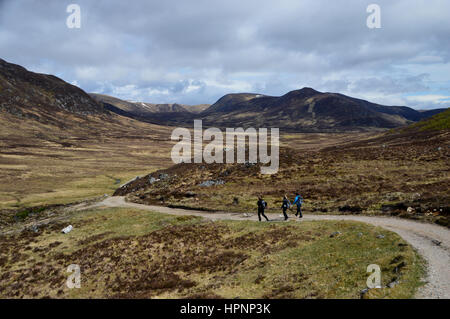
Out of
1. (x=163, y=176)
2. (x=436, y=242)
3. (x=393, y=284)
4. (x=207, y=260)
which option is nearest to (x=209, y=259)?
(x=207, y=260)

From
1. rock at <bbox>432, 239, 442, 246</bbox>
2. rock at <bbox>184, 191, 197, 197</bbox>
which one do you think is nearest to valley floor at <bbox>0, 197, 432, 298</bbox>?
rock at <bbox>432, 239, 442, 246</bbox>

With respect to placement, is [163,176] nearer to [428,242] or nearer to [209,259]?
[209,259]

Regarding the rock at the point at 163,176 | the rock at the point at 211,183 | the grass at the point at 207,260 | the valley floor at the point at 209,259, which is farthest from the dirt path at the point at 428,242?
the rock at the point at 163,176

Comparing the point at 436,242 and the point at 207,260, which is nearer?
the point at 436,242

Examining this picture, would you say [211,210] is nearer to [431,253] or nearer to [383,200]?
[383,200]

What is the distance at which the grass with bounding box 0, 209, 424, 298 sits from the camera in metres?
17.9

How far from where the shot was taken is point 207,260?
26328 millimetres

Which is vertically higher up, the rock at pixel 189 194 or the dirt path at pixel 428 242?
the dirt path at pixel 428 242

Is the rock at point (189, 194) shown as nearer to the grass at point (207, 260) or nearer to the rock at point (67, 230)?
the grass at point (207, 260)

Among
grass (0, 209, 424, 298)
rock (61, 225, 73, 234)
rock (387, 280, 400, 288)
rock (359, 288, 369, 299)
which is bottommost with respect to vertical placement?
rock (61, 225, 73, 234)

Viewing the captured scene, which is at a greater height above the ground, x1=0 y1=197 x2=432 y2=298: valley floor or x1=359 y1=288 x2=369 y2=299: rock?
x1=359 y1=288 x2=369 y2=299: rock

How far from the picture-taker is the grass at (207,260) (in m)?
17.9

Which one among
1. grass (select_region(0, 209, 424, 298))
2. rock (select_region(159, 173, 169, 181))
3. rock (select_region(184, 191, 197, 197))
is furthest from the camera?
rock (select_region(159, 173, 169, 181))

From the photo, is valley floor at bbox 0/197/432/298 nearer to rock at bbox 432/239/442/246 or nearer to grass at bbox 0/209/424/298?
grass at bbox 0/209/424/298
